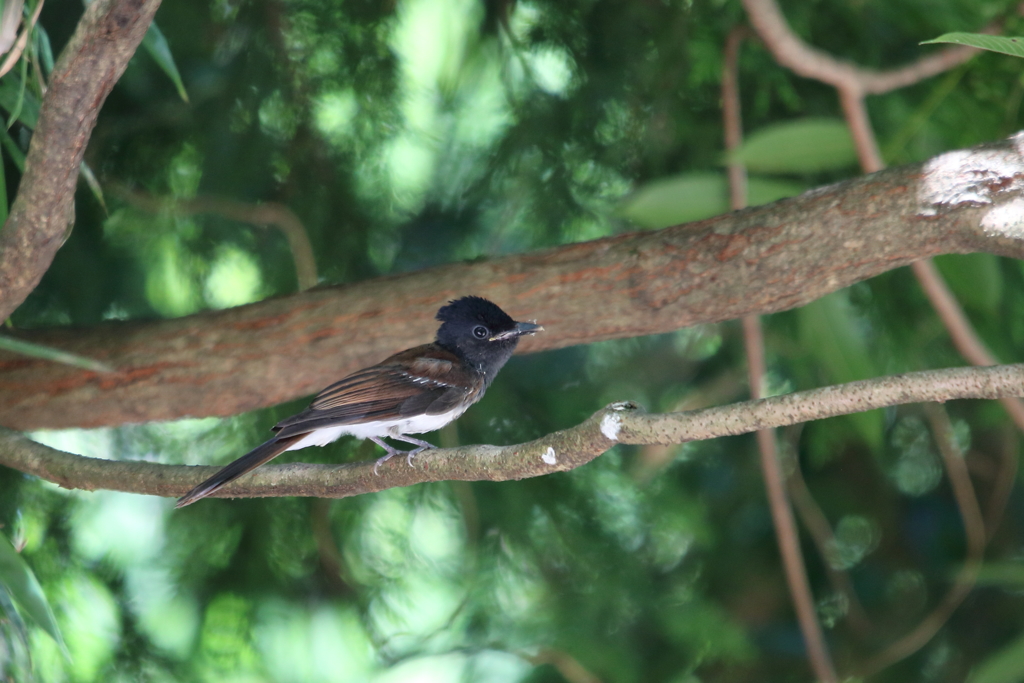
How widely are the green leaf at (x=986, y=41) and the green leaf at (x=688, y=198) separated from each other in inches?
57.6

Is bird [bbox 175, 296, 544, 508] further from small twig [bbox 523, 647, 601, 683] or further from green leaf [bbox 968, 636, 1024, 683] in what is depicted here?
green leaf [bbox 968, 636, 1024, 683]

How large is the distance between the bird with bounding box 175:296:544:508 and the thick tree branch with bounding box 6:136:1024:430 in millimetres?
218

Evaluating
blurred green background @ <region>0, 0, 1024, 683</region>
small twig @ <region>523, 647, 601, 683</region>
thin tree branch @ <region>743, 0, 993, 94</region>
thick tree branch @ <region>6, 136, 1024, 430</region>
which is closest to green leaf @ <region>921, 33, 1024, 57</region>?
thick tree branch @ <region>6, 136, 1024, 430</region>

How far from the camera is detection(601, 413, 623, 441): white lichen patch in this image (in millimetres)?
1694

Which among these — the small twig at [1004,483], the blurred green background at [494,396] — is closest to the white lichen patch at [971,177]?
the blurred green background at [494,396]

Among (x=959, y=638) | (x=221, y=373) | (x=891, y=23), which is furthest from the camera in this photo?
(x=959, y=638)

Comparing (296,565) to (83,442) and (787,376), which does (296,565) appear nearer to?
(83,442)

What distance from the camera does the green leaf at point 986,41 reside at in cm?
148

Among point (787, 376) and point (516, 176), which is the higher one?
point (516, 176)

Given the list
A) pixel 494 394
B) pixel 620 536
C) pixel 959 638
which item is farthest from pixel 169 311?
pixel 959 638

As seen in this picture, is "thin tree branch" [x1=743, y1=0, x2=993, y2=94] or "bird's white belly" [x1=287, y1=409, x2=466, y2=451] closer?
"bird's white belly" [x1=287, y1=409, x2=466, y2=451]

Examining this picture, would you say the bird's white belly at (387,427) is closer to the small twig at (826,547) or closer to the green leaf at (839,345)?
the green leaf at (839,345)

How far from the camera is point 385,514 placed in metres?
3.90

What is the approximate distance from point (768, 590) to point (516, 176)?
2.07 metres
